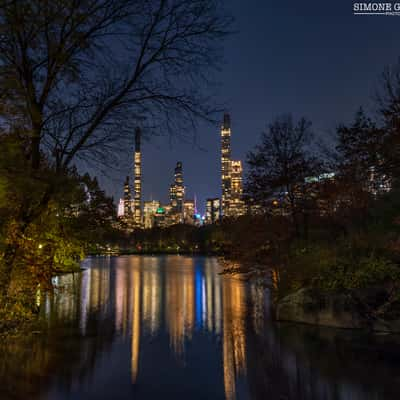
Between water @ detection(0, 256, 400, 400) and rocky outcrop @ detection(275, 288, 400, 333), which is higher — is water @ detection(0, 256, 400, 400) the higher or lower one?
the lower one

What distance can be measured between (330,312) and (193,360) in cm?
576

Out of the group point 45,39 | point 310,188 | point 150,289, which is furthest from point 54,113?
point 150,289

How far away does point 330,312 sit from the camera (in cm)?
1545

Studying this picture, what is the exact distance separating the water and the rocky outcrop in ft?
1.96

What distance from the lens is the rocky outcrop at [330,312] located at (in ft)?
47.7

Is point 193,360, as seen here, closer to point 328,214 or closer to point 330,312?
point 330,312

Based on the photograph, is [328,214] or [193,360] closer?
[193,360]

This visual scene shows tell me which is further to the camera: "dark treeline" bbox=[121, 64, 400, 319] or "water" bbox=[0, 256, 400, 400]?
"dark treeline" bbox=[121, 64, 400, 319]

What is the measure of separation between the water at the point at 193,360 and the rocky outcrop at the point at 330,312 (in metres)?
0.60

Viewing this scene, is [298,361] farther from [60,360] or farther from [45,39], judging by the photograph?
[45,39]

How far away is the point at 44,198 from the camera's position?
7648mm

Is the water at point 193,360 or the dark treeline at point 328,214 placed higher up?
the dark treeline at point 328,214

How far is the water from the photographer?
9484 mm

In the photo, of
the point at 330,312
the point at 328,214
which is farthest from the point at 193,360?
the point at 328,214
